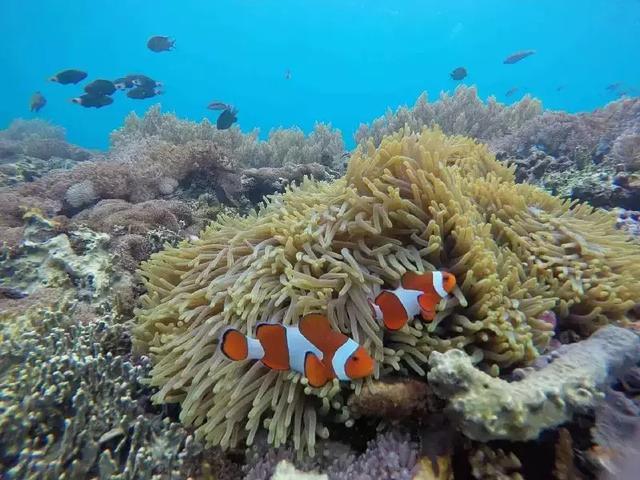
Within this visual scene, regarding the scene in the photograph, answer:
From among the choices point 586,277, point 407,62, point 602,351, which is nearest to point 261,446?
point 602,351

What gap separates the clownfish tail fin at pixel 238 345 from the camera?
168 cm

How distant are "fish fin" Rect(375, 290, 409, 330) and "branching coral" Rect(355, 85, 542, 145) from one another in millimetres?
6200

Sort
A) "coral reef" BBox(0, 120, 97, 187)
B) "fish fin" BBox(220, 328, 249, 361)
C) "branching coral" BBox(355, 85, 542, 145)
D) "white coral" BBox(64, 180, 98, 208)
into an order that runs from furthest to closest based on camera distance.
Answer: "coral reef" BBox(0, 120, 97, 187)
"branching coral" BBox(355, 85, 542, 145)
"white coral" BBox(64, 180, 98, 208)
"fish fin" BBox(220, 328, 249, 361)

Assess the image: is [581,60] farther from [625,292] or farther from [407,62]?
[625,292]

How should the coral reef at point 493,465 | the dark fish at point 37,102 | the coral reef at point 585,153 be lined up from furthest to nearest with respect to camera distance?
the dark fish at point 37,102, the coral reef at point 585,153, the coral reef at point 493,465

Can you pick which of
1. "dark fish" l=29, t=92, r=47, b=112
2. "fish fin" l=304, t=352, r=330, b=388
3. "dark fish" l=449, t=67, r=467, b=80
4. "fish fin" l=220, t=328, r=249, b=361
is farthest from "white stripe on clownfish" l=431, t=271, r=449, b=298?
"dark fish" l=29, t=92, r=47, b=112

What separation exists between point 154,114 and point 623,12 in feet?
222

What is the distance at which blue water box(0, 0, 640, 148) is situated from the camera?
7981cm

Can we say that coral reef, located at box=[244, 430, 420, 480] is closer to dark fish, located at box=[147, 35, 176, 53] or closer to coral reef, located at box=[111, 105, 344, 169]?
coral reef, located at box=[111, 105, 344, 169]

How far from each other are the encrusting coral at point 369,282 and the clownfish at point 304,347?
0.46ft

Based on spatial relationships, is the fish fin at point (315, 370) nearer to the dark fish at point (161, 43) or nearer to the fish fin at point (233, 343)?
the fish fin at point (233, 343)

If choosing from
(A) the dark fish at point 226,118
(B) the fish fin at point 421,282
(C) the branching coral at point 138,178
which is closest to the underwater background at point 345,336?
(B) the fish fin at point 421,282

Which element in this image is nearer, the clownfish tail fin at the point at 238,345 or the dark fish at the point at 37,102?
the clownfish tail fin at the point at 238,345

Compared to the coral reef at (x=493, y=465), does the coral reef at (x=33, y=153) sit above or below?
above
